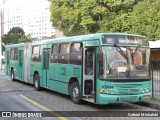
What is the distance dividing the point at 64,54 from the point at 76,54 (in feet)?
4.15

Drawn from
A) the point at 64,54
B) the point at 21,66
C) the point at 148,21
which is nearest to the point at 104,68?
the point at 64,54

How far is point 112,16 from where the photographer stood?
3148 centimetres

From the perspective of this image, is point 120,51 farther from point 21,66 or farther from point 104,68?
point 21,66

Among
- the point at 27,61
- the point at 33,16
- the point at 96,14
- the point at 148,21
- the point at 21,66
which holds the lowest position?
the point at 21,66

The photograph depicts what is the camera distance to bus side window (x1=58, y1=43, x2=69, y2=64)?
13073 mm

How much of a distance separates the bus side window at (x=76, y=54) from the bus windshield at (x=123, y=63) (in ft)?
5.30

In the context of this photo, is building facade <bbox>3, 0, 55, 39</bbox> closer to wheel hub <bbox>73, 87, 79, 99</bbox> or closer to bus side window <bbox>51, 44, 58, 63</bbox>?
bus side window <bbox>51, 44, 58, 63</bbox>

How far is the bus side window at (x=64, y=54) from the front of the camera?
42.9 ft

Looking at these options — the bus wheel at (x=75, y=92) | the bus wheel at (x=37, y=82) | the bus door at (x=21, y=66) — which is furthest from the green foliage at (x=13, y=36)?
the bus wheel at (x=75, y=92)

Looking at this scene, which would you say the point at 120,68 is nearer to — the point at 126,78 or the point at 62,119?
the point at 126,78

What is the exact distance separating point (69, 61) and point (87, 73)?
1526 millimetres

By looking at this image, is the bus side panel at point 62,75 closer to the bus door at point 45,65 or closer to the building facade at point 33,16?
the bus door at point 45,65

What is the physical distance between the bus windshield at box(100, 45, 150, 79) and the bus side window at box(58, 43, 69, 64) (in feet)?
9.63

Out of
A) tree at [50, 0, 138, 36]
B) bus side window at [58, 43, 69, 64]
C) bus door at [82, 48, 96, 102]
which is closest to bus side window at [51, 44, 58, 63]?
bus side window at [58, 43, 69, 64]
